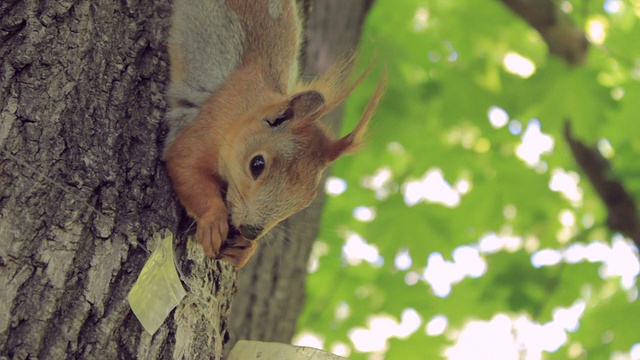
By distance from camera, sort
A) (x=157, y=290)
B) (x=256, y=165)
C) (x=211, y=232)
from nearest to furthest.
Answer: (x=157, y=290)
(x=211, y=232)
(x=256, y=165)

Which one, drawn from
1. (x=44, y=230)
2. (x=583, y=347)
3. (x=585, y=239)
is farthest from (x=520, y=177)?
(x=44, y=230)

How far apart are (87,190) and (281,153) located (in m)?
0.55

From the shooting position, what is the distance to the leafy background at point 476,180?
11.6 feet

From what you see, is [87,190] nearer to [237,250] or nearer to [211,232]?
[211,232]

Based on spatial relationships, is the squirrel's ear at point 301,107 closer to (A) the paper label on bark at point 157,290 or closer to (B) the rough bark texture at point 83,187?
(B) the rough bark texture at point 83,187

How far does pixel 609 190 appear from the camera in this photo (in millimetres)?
3965

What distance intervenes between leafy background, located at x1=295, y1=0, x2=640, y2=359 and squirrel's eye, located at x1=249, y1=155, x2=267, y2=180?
174 cm

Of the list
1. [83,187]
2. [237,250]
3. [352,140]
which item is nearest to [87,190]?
[83,187]

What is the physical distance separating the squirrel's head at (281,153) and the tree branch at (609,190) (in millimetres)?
2394

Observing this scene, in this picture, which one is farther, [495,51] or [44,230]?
[495,51]

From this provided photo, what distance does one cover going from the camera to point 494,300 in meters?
3.94

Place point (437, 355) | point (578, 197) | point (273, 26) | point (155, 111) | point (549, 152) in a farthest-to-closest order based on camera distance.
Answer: point (578, 197) → point (549, 152) → point (437, 355) → point (273, 26) → point (155, 111)

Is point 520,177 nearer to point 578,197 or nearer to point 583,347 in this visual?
point 583,347

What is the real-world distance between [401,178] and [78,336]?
9.67 feet
